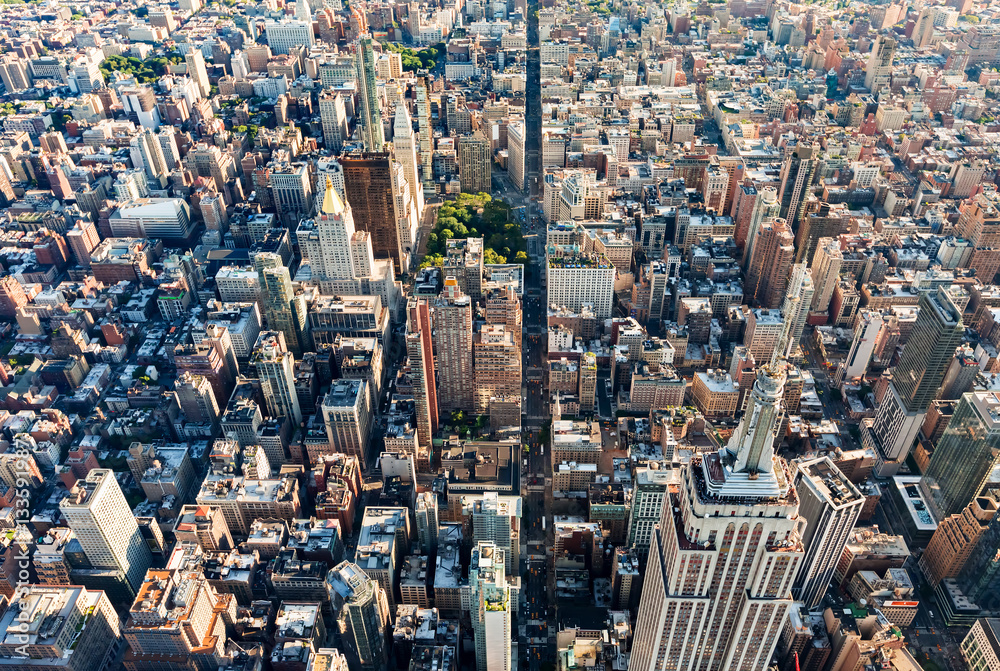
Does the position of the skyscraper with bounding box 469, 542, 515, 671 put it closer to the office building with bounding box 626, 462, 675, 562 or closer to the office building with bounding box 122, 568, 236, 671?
the office building with bounding box 626, 462, 675, 562

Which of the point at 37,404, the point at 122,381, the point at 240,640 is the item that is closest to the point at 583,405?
the point at 240,640

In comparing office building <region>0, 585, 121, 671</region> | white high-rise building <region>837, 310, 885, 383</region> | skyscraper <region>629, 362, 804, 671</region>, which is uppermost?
skyscraper <region>629, 362, 804, 671</region>

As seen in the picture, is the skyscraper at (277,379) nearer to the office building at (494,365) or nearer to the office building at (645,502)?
the office building at (494,365)

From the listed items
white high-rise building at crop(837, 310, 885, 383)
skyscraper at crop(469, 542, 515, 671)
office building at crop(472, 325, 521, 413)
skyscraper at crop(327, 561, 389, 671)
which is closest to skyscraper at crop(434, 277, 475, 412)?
office building at crop(472, 325, 521, 413)

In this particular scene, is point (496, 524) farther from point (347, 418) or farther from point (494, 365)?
point (494, 365)

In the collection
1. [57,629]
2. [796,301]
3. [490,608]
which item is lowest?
[57,629]

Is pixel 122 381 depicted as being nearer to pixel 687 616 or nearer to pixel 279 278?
pixel 279 278

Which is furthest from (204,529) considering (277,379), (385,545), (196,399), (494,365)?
(494,365)
